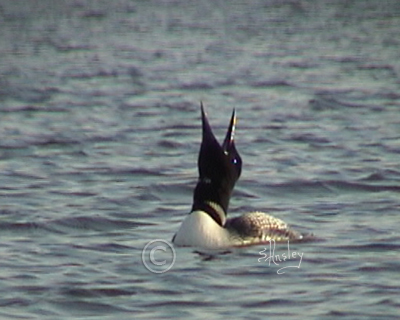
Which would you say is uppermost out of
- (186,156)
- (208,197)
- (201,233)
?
(186,156)

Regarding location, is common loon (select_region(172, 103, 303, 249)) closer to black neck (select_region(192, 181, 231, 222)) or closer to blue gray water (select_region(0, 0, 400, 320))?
black neck (select_region(192, 181, 231, 222))

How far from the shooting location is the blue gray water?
935cm

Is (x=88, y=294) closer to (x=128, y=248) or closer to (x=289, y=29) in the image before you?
(x=128, y=248)

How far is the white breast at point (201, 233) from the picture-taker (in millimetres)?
10469

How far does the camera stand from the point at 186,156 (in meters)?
16.0

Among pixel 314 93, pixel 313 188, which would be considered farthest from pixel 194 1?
pixel 313 188

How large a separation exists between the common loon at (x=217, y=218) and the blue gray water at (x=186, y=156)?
0.11 m

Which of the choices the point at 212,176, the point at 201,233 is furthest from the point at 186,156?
the point at 201,233

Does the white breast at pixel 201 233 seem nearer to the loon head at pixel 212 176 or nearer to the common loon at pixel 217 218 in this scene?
the common loon at pixel 217 218

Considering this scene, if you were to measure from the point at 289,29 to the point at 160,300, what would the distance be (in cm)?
2104

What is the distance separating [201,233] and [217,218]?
0.30 metres

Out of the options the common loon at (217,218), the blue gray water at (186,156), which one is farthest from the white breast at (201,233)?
the blue gray water at (186,156)

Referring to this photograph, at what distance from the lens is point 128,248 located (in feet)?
35.4

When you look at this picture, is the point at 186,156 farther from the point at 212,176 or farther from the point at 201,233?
the point at 201,233
